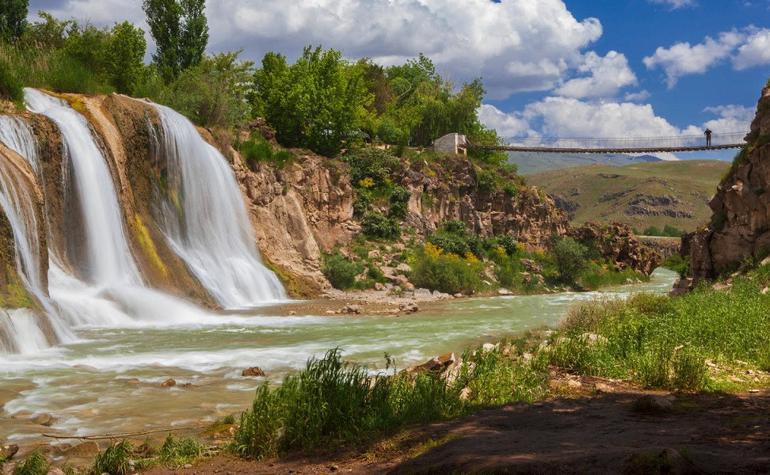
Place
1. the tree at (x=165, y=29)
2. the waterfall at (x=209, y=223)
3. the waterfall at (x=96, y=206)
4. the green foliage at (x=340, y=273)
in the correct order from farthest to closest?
the tree at (x=165, y=29) → the green foliage at (x=340, y=273) → the waterfall at (x=209, y=223) → the waterfall at (x=96, y=206)

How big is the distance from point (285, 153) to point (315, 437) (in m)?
32.9

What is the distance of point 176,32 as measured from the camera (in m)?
49.0

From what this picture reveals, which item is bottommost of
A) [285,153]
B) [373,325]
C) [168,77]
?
[373,325]

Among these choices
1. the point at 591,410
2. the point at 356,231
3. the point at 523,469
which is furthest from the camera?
the point at 356,231

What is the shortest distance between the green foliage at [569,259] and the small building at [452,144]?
11.8 meters

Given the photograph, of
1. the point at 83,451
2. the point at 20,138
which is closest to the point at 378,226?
the point at 20,138

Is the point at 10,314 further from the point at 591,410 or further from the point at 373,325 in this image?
the point at 591,410

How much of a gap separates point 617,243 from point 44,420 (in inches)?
2117

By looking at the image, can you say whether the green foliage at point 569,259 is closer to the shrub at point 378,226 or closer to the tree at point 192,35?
the shrub at point 378,226

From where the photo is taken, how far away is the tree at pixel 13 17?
40822mm

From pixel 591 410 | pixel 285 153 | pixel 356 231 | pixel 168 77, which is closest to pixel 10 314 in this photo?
pixel 591 410

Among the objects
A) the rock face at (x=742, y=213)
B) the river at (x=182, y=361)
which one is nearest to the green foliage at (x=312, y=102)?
the river at (x=182, y=361)

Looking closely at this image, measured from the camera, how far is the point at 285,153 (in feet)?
127

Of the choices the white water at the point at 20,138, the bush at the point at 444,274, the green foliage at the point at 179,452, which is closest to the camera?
the green foliage at the point at 179,452
